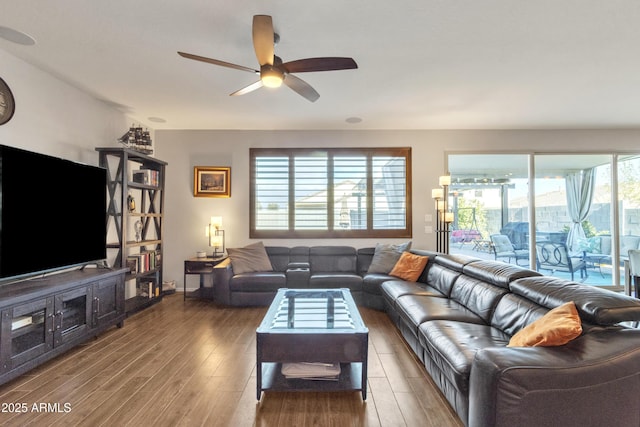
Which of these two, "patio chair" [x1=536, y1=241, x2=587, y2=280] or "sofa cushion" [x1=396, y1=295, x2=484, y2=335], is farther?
"patio chair" [x1=536, y1=241, x2=587, y2=280]

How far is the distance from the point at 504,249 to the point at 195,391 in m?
5.19

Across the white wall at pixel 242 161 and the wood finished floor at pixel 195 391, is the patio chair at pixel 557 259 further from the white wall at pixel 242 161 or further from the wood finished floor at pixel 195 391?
the wood finished floor at pixel 195 391

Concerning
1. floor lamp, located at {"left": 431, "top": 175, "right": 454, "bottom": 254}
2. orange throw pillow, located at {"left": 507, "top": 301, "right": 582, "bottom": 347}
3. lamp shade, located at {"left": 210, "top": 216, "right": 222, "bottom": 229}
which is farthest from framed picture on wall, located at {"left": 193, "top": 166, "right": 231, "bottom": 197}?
orange throw pillow, located at {"left": 507, "top": 301, "right": 582, "bottom": 347}

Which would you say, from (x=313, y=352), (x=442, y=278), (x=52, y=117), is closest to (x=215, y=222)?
(x=52, y=117)

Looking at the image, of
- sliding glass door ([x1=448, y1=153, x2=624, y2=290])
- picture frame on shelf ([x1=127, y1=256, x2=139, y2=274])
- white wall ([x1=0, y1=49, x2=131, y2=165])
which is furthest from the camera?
sliding glass door ([x1=448, y1=153, x2=624, y2=290])

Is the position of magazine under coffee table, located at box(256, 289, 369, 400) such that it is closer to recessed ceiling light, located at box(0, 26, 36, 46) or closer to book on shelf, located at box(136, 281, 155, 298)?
book on shelf, located at box(136, 281, 155, 298)

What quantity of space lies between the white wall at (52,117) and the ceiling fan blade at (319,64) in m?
2.70

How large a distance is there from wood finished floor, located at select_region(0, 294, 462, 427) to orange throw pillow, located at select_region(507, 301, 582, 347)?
0.71 m

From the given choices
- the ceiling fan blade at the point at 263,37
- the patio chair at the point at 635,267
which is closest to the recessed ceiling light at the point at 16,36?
the ceiling fan blade at the point at 263,37

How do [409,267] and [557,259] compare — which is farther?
[557,259]

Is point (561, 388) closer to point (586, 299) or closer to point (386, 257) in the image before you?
point (586, 299)

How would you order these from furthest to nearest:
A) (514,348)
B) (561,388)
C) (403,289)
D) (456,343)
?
(403,289), (456,343), (514,348), (561,388)

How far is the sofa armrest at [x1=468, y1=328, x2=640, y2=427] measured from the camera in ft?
4.25

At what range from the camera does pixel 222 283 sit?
13.6 feet
